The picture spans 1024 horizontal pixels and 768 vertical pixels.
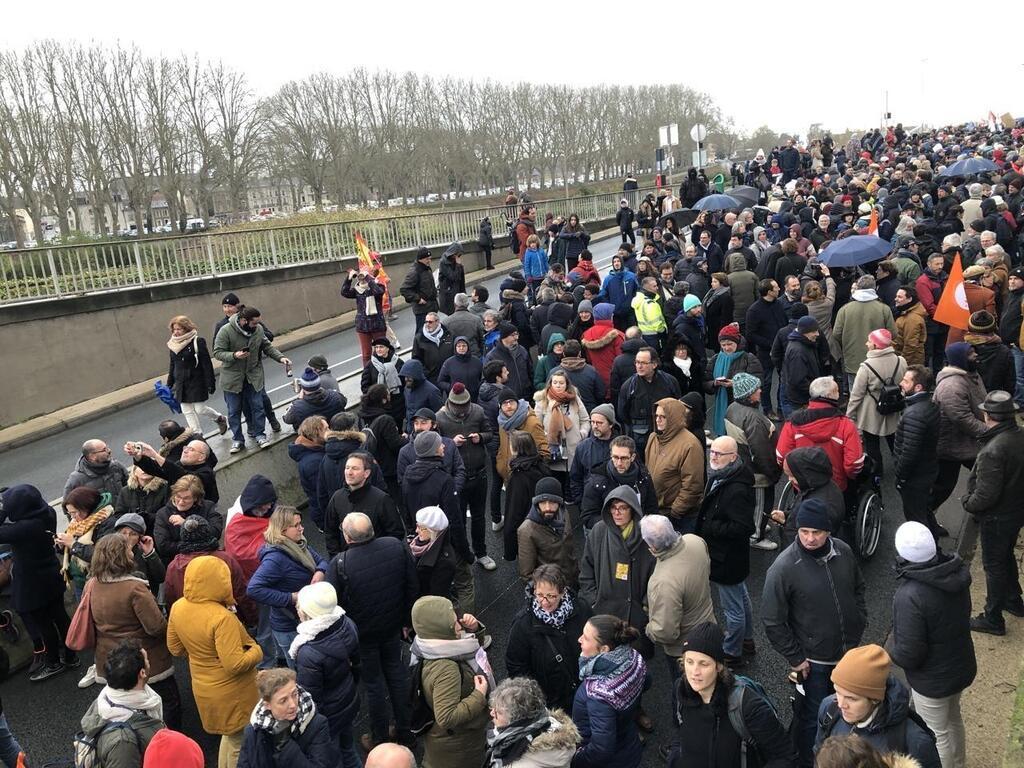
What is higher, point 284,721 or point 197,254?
point 197,254

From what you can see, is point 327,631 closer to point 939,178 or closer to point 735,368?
point 735,368

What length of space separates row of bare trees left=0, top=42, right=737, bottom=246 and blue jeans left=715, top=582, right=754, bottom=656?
34.5m

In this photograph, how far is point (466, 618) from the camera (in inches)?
173

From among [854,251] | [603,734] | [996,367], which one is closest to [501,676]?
[603,734]

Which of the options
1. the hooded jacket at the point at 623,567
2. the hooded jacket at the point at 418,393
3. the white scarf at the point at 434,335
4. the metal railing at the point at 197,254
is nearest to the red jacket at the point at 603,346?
the white scarf at the point at 434,335

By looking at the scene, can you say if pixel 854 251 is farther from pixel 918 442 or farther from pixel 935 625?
pixel 935 625

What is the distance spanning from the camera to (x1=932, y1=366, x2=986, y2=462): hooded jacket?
6.58 metres

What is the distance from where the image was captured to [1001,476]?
217 inches

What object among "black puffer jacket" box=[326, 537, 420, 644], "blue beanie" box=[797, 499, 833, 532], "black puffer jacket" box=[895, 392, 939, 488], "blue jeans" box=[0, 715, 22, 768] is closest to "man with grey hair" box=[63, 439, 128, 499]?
"blue jeans" box=[0, 715, 22, 768]

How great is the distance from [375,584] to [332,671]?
69cm

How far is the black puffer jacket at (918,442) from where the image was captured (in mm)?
6281

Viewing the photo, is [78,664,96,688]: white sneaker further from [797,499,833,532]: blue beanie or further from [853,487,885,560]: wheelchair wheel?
[853,487,885,560]: wheelchair wheel

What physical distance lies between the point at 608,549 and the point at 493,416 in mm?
2916

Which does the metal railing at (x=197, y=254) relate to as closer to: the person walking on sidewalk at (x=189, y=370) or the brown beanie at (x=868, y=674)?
the person walking on sidewalk at (x=189, y=370)
